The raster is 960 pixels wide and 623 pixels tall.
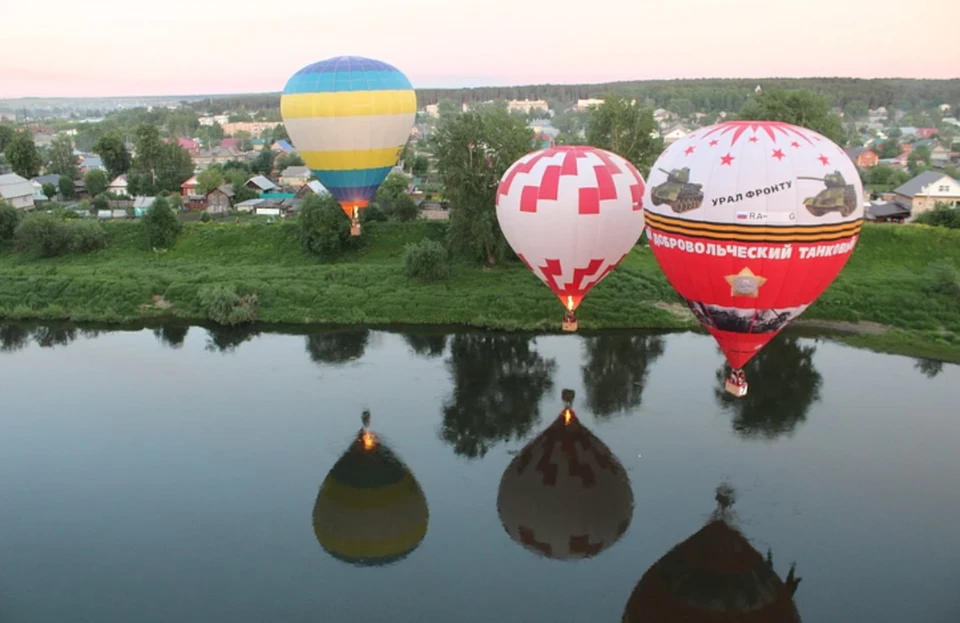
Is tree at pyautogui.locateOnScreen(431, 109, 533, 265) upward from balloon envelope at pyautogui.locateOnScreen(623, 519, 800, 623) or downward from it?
upward

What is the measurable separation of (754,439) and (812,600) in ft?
14.5

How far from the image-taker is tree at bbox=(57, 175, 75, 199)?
44.0 metres

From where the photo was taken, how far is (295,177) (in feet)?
161

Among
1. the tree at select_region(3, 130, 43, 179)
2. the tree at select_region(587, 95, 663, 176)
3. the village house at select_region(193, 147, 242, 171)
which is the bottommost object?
the village house at select_region(193, 147, 242, 171)

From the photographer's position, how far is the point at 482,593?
10.7 meters

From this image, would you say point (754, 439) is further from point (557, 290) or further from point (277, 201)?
point (277, 201)

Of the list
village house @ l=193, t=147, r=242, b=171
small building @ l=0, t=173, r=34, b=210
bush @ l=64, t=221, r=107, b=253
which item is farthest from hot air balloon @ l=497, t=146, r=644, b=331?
village house @ l=193, t=147, r=242, b=171

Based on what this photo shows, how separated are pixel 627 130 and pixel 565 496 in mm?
15275

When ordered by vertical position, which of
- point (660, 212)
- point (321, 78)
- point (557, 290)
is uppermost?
point (321, 78)

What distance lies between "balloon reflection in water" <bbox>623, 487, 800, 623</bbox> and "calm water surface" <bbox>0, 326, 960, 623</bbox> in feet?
0.14

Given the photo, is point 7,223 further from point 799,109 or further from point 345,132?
point 799,109

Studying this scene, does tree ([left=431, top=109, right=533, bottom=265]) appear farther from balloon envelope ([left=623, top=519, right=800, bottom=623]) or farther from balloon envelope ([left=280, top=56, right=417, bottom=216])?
balloon envelope ([left=623, top=519, right=800, bottom=623])

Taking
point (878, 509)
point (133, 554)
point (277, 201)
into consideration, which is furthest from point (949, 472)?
point (277, 201)

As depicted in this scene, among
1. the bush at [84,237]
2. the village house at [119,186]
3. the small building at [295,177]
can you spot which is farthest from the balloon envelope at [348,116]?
the village house at [119,186]
